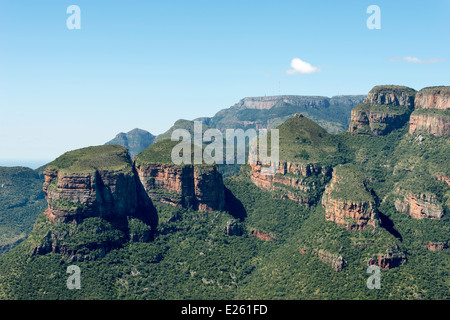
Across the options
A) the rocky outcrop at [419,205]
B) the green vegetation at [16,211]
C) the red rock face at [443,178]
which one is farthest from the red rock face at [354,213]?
the green vegetation at [16,211]

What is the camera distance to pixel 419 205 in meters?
113

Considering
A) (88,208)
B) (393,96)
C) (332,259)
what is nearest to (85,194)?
(88,208)

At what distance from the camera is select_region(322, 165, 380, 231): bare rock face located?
98.6 m

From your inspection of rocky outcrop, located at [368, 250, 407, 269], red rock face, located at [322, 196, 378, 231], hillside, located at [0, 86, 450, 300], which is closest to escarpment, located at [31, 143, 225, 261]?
hillside, located at [0, 86, 450, 300]

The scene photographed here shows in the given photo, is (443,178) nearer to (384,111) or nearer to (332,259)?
(384,111)

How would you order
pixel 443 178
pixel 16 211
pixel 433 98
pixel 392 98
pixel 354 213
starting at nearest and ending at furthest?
pixel 354 213
pixel 443 178
pixel 433 98
pixel 392 98
pixel 16 211

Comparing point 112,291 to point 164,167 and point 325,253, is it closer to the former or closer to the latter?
point 164,167

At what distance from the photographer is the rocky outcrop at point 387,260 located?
92.3 metres

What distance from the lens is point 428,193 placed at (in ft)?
368

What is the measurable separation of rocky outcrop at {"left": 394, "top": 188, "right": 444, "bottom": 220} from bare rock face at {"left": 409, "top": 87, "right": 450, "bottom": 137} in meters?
26.9

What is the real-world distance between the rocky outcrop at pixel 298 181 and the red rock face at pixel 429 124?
3170cm

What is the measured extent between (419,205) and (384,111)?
152 ft
